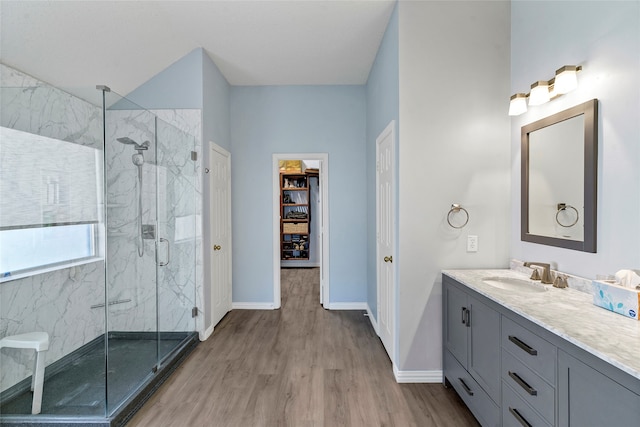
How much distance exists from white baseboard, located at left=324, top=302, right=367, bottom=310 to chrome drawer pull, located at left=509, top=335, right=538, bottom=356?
275 cm

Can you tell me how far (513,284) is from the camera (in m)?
2.03

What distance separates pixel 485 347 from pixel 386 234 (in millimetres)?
1298

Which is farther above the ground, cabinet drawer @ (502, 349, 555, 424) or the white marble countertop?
the white marble countertop

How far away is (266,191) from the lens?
4.14 metres

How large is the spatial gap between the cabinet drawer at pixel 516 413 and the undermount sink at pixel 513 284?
2.01 ft

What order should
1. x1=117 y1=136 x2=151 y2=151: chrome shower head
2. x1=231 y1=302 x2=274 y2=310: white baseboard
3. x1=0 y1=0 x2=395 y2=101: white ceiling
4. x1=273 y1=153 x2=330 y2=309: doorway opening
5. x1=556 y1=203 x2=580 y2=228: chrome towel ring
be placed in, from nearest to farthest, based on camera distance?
x1=556 y1=203 x2=580 y2=228: chrome towel ring, x1=0 y1=0 x2=395 y2=101: white ceiling, x1=117 y1=136 x2=151 y2=151: chrome shower head, x1=231 y1=302 x2=274 y2=310: white baseboard, x1=273 y1=153 x2=330 y2=309: doorway opening

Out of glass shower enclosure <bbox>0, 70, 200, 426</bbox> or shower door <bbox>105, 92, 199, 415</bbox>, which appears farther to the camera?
shower door <bbox>105, 92, 199, 415</bbox>

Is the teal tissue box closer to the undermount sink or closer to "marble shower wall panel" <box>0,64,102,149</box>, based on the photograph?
the undermount sink

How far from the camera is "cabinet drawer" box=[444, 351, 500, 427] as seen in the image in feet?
5.44

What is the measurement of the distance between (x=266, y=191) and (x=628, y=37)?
138 inches

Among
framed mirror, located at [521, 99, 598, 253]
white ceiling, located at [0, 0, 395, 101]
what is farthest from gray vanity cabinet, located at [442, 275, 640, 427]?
white ceiling, located at [0, 0, 395, 101]

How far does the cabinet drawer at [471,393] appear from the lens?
5.44 ft

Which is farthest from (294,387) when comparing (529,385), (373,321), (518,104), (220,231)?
(518,104)

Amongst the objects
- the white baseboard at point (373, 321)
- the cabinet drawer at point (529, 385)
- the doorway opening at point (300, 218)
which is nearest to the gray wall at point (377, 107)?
the white baseboard at point (373, 321)
